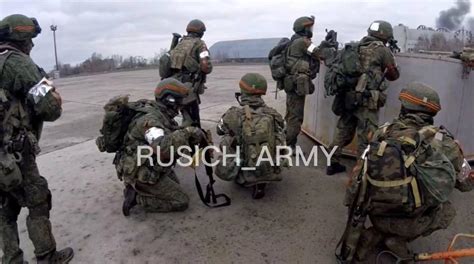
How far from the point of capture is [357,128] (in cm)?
434

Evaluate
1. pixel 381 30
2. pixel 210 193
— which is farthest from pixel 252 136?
pixel 381 30

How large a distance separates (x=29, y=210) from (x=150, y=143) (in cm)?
97

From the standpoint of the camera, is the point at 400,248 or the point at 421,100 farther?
the point at 400,248

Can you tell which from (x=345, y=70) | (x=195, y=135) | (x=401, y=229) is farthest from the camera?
(x=345, y=70)

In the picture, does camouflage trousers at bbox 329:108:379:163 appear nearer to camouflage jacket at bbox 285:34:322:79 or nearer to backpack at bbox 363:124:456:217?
camouflage jacket at bbox 285:34:322:79

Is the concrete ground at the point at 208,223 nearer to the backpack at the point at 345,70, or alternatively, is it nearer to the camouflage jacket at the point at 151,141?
the camouflage jacket at the point at 151,141

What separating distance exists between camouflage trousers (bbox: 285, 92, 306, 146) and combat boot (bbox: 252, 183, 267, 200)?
4.24 feet

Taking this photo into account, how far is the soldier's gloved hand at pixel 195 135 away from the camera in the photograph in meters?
3.38

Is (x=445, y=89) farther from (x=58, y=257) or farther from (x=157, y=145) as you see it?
(x=58, y=257)

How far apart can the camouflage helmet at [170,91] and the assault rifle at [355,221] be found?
5.54 feet

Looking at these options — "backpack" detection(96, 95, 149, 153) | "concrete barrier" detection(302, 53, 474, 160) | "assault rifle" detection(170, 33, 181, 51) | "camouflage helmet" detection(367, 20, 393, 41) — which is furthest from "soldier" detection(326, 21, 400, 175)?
"assault rifle" detection(170, 33, 181, 51)

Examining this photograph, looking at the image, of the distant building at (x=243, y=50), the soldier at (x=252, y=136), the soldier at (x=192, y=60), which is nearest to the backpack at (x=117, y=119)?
the soldier at (x=252, y=136)

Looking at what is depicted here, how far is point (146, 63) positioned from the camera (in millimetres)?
23094

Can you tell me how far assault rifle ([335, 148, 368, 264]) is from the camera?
253 cm
